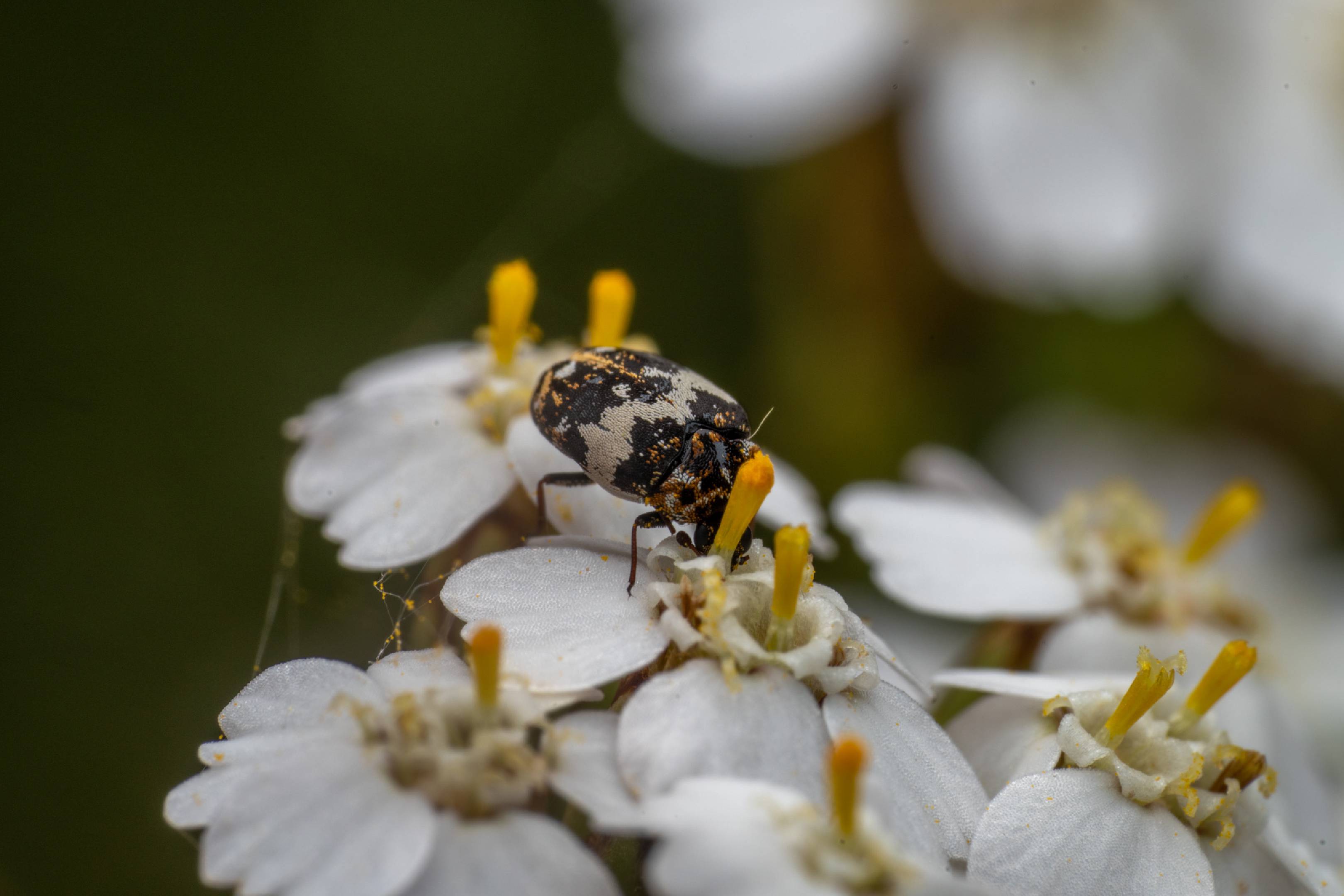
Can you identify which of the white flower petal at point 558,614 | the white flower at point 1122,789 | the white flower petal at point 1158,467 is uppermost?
the white flower petal at point 558,614

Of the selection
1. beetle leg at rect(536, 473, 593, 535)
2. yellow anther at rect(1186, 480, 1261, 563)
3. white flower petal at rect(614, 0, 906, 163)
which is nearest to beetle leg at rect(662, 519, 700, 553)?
beetle leg at rect(536, 473, 593, 535)

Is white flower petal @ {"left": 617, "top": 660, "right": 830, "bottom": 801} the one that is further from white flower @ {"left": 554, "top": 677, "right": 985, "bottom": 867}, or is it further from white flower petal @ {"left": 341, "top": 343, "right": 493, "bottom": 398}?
white flower petal @ {"left": 341, "top": 343, "right": 493, "bottom": 398}

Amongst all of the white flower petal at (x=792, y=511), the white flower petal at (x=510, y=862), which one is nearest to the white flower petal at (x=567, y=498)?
the white flower petal at (x=792, y=511)

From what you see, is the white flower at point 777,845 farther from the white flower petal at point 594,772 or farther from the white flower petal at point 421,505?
the white flower petal at point 421,505

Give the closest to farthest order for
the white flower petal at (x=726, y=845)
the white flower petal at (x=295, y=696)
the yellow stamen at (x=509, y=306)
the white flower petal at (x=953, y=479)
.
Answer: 1. the white flower petal at (x=726, y=845)
2. the white flower petal at (x=295, y=696)
3. the yellow stamen at (x=509, y=306)
4. the white flower petal at (x=953, y=479)

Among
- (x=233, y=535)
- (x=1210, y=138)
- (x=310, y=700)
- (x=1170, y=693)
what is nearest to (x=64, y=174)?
(x=233, y=535)

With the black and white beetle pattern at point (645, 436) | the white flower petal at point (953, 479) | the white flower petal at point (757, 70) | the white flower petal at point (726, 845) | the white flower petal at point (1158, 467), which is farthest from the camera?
the white flower petal at point (1158, 467)

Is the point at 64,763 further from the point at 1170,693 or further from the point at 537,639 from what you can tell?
the point at 1170,693

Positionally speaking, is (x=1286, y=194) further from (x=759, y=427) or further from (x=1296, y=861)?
(x=1296, y=861)
